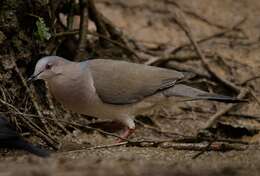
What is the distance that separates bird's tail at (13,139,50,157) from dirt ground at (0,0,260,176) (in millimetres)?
62

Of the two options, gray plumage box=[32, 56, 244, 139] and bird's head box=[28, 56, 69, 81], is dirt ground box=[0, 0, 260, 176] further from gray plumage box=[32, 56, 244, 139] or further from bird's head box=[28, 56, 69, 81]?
bird's head box=[28, 56, 69, 81]

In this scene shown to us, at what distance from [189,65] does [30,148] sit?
3.11 m

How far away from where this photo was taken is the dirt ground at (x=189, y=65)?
470 cm

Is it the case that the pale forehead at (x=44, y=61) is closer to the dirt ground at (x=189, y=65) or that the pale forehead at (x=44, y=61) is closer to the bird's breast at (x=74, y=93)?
the bird's breast at (x=74, y=93)

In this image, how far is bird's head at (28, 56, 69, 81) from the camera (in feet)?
17.0

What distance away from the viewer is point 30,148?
455 centimetres

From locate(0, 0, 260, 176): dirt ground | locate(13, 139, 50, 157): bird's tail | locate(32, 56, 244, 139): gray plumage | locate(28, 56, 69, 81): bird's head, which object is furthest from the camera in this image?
locate(32, 56, 244, 139): gray plumage

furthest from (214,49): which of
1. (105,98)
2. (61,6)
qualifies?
(105,98)

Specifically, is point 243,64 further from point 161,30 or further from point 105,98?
point 105,98

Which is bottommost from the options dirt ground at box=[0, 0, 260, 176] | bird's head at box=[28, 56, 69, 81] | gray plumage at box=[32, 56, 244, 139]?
dirt ground at box=[0, 0, 260, 176]

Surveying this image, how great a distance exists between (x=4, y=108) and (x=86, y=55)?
5.44ft

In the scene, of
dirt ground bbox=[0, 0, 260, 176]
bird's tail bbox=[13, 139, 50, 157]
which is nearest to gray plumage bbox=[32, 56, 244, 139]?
dirt ground bbox=[0, 0, 260, 176]

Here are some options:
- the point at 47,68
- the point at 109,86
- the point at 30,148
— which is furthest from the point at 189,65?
the point at 30,148

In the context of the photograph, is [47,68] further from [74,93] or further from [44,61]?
[74,93]
